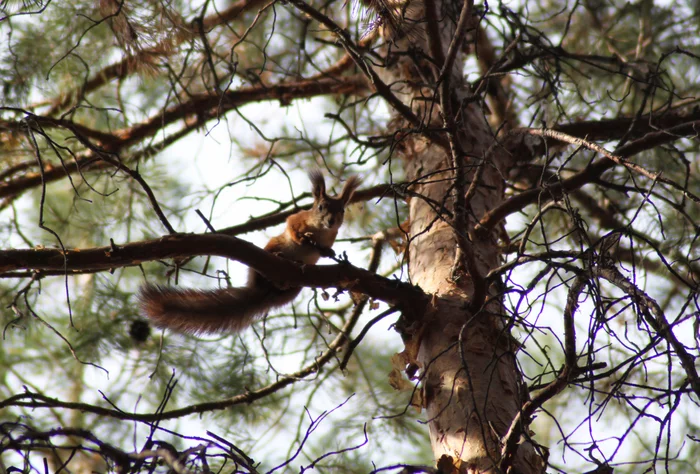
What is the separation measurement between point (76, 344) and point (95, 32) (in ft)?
5.11

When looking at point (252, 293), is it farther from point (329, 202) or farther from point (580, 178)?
point (580, 178)

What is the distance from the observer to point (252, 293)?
8.16 ft

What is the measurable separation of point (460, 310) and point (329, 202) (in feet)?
3.83

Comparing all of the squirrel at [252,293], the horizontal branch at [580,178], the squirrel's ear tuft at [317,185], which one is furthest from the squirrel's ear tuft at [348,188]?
the horizontal branch at [580,178]

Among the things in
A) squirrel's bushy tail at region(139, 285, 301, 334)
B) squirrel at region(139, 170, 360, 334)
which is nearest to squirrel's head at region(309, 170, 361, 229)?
squirrel at region(139, 170, 360, 334)

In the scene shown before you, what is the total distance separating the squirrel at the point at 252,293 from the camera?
7.15 feet

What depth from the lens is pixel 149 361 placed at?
3.38 m

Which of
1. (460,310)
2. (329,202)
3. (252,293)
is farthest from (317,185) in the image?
(460,310)

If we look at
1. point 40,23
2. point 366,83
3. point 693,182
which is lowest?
point 693,182

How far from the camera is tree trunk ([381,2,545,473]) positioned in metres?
1.72

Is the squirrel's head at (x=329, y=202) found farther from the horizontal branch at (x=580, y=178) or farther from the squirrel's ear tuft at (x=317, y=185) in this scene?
the horizontal branch at (x=580, y=178)

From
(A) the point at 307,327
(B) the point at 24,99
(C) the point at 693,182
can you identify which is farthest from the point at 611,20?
(B) the point at 24,99

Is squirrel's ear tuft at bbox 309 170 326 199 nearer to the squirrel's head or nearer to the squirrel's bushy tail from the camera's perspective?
the squirrel's head

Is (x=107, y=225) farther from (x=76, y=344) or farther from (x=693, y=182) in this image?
(x=693, y=182)
